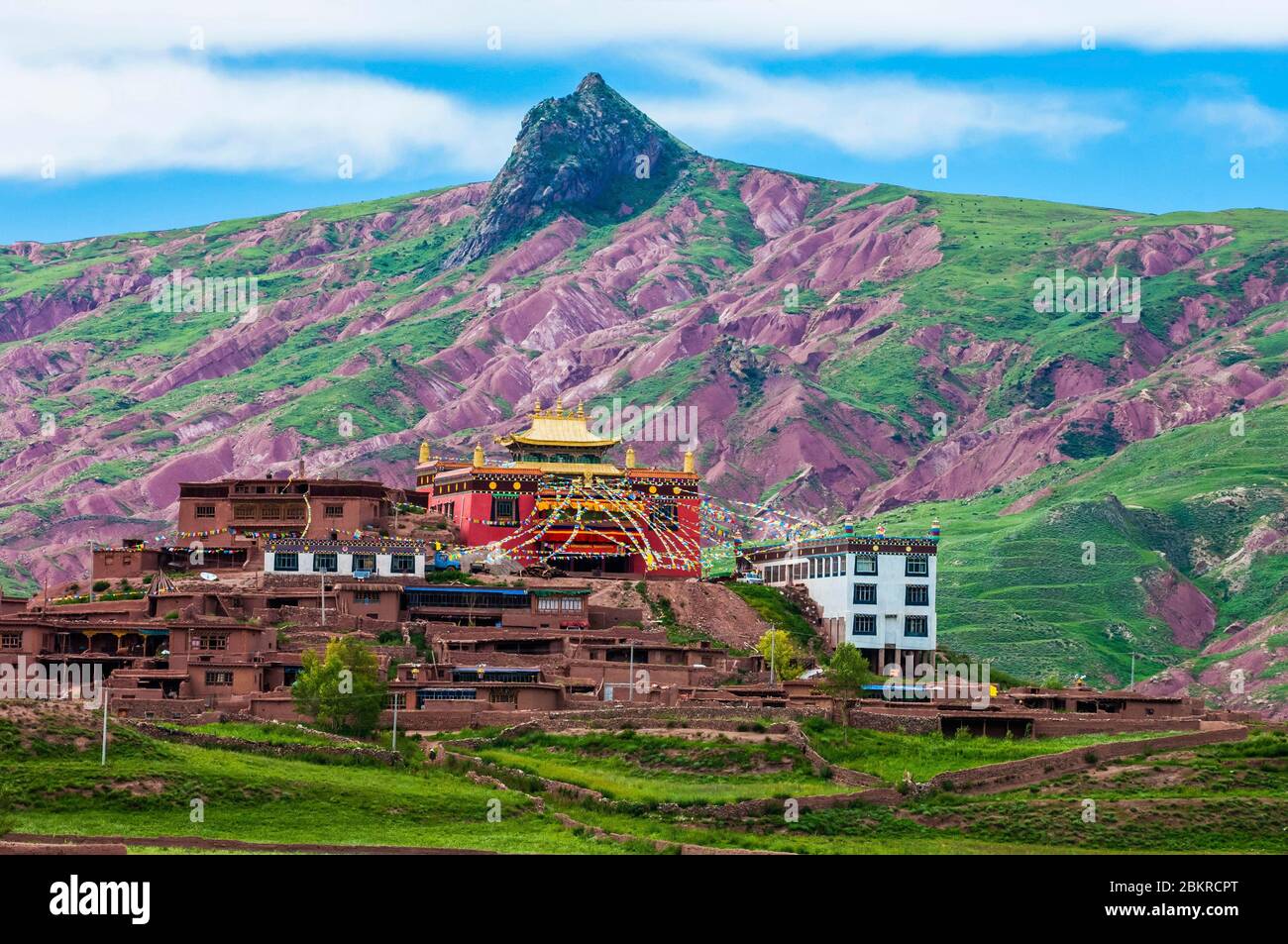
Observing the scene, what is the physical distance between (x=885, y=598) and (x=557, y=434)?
3072 cm

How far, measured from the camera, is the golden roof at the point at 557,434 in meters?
149

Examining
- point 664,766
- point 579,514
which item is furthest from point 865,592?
point 664,766

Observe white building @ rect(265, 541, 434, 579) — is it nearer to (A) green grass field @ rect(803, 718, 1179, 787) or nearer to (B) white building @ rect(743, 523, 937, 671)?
(B) white building @ rect(743, 523, 937, 671)

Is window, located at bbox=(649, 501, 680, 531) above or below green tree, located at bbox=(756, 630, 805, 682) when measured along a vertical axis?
above

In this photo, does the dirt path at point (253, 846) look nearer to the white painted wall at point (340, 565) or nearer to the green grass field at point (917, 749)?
the green grass field at point (917, 749)

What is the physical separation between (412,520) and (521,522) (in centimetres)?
659

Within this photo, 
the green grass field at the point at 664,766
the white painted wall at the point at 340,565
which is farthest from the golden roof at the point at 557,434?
the green grass field at the point at 664,766

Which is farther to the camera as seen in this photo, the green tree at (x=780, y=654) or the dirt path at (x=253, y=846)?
the green tree at (x=780, y=654)

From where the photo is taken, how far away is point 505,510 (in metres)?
141

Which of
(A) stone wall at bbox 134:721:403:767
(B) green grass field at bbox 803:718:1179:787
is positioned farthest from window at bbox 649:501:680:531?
(A) stone wall at bbox 134:721:403:767

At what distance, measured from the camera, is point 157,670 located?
101688 millimetres

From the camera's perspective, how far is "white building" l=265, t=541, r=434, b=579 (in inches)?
4744

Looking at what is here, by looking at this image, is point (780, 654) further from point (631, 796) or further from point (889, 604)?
point (631, 796)
